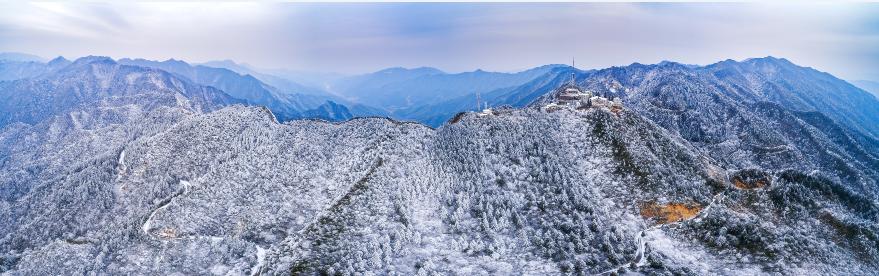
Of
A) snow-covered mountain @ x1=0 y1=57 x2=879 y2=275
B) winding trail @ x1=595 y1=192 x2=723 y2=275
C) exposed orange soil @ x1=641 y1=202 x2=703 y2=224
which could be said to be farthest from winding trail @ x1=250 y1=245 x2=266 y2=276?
exposed orange soil @ x1=641 y1=202 x2=703 y2=224

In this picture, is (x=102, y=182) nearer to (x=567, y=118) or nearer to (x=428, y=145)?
(x=428, y=145)

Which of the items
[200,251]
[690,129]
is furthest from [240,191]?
[690,129]

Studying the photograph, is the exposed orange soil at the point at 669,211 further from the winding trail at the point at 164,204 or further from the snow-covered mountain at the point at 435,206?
the winding trail at the point at 164,204

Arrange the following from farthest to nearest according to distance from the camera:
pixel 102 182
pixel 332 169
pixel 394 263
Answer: pixel 102 182 → pixel 332 169 → pixel 394 263

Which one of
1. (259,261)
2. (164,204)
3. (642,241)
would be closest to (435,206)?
(259,261)

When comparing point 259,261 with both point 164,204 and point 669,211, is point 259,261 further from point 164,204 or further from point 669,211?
point 669,211

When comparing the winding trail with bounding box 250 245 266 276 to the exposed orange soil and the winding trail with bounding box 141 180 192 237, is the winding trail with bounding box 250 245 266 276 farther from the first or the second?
the exposed orange soil

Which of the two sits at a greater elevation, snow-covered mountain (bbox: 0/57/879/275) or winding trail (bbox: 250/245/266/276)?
snow-covered mountain (bbox: 0/57/879/275)
